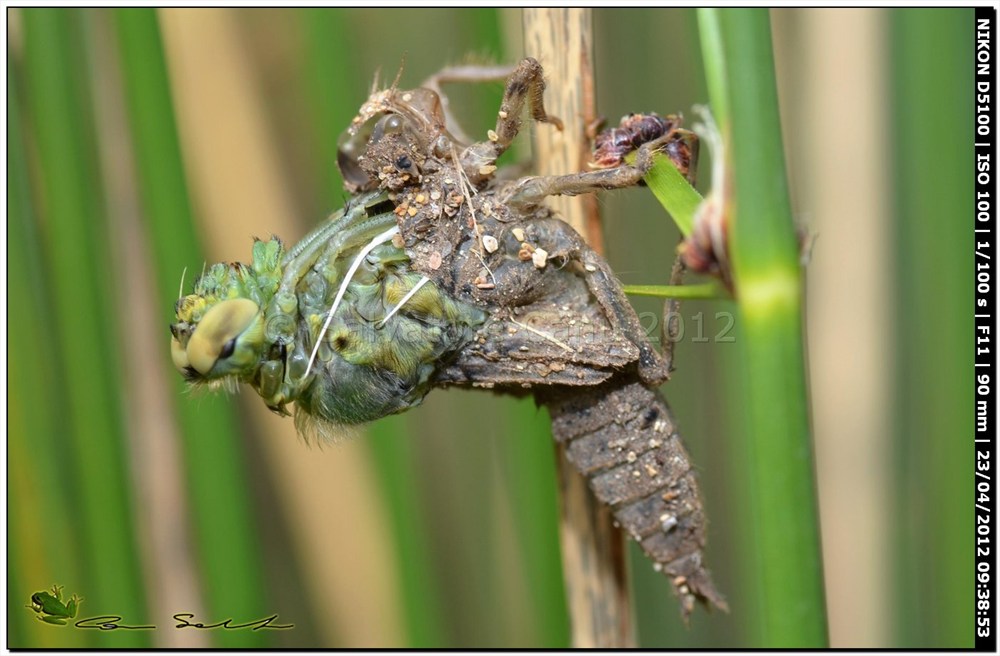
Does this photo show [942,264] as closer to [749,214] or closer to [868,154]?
[868,154]

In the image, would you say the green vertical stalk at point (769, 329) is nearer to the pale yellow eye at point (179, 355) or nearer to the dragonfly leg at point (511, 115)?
the dragonfly leg at point (511, 115)

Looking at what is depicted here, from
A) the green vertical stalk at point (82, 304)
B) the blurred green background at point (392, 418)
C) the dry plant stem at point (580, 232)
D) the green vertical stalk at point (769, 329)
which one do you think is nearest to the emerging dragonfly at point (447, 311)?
the dry plant stem at point (580, 232)

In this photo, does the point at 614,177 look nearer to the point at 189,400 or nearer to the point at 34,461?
the point at 189,400

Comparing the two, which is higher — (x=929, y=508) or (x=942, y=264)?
(x=942, y=264)

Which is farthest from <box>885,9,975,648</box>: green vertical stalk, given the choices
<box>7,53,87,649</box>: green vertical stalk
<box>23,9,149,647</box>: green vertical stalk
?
<box>7,53,87,649</box>: green vertical stalk

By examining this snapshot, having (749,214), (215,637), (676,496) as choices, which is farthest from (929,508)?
(215,637)
